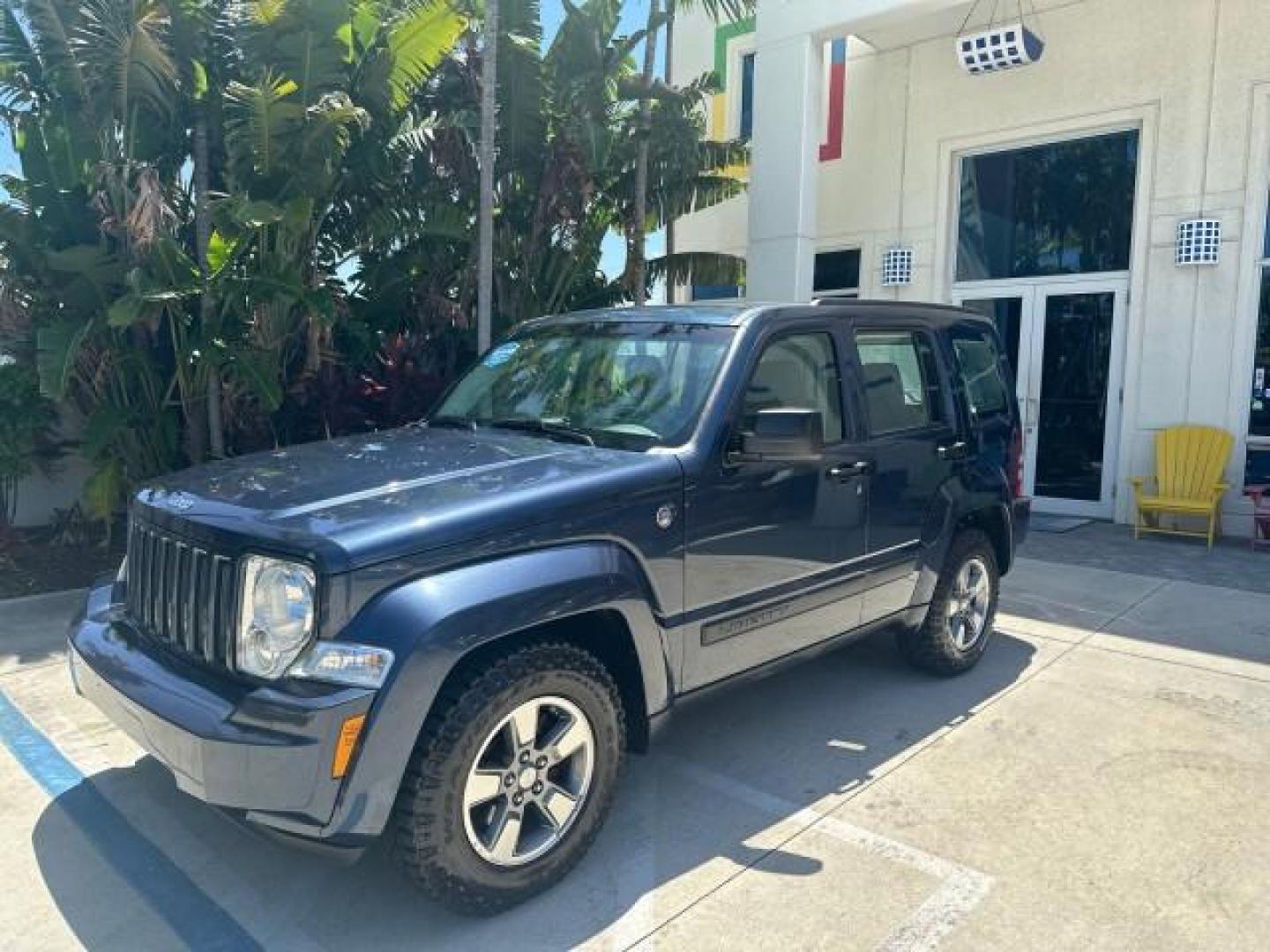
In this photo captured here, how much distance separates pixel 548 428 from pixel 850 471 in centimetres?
134

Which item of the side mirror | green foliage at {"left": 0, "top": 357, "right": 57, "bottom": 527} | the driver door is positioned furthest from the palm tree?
the side mirror

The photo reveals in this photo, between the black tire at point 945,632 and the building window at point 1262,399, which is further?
the building window at point 1262,399

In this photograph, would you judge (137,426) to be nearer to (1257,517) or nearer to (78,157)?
(78,157)

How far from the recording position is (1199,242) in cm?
904

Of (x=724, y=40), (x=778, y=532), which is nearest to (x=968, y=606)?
(x=778, y=532)

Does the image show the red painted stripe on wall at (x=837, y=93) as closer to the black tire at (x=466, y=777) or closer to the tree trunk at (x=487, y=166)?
the tree trunk at (x=487, y=166)

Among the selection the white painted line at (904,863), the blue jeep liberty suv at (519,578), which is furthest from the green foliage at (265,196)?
the white painted line at (904,863)

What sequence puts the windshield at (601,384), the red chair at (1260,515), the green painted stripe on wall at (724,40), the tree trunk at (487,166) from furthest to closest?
the green painted stripe on wall at (724,40) < the red chair at (1260,515) < the tree trunk at (487,166) < the windshield at (601,384)

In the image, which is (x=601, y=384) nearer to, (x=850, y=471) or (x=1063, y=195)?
(x=850, y=471)

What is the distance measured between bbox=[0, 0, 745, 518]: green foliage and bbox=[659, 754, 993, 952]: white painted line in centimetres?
478

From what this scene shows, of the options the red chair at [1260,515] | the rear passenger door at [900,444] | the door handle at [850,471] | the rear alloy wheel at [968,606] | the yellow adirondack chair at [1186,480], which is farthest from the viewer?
the yellow adirondack chair at [1186,480]

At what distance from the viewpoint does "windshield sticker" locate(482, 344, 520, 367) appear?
446 cm

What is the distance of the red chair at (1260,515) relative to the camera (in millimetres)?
8367

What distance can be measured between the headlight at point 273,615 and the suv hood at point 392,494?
Answer: 7 cm
